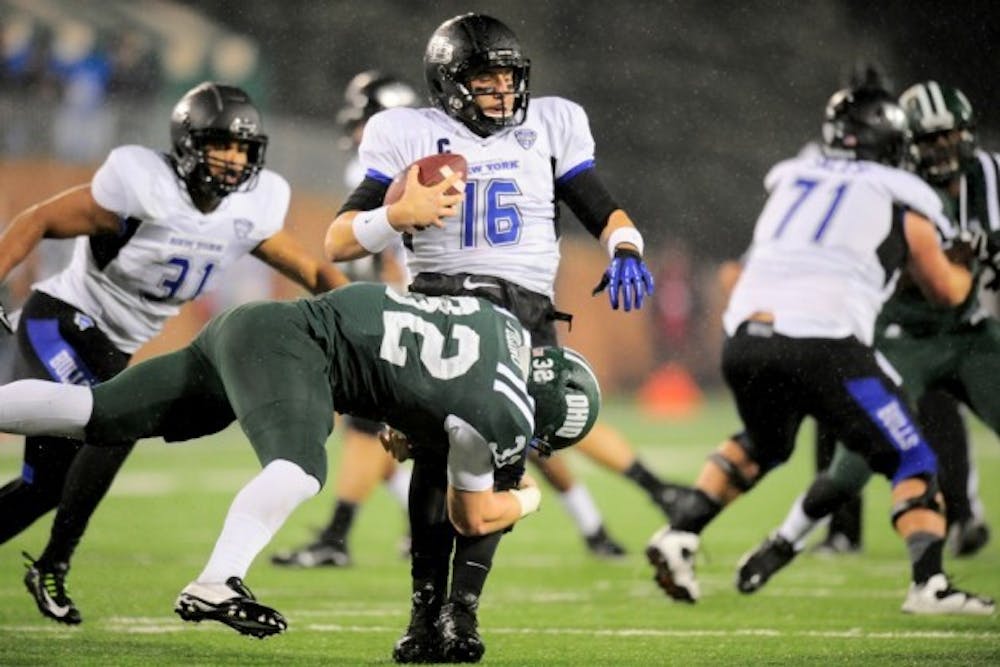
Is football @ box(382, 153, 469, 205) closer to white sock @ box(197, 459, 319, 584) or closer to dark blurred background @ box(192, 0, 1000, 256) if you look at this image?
white sock @ box(197, 459, 319, 584)

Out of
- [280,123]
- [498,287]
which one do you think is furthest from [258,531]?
[280,123]

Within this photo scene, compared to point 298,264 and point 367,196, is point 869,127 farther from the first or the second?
point 367,196

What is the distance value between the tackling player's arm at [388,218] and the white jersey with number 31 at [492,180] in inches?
5.3

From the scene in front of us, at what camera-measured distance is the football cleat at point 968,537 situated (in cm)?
723

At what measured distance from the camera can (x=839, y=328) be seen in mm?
5547

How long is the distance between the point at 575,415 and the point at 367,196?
77 centimetres

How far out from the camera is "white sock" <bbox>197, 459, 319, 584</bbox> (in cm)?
371

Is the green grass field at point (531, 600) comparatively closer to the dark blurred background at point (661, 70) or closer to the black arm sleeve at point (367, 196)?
the black arm sleeve at point (367, 196)

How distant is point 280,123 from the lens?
Answer: 16.9 meters

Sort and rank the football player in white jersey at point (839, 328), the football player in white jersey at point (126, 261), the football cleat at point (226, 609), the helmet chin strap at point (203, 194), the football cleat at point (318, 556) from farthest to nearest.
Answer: the football cleat at point (318, 556)
the football player in white jersey at point (839, 328)
the helmet chin strap at point (203, 194)
the football player in white jersey at point (126, 261)
the football cleat at point (226, 609)

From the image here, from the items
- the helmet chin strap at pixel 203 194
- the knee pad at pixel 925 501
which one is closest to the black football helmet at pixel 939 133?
the knee pad at pixel 925 501

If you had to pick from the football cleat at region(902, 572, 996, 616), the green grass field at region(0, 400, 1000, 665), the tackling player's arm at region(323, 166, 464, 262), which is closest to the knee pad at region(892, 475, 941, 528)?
the football cleat at region(902, 572, 996, 616)

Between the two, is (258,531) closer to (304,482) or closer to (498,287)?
(304,482)

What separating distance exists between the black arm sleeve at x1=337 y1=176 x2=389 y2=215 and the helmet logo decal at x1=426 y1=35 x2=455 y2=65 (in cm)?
37
